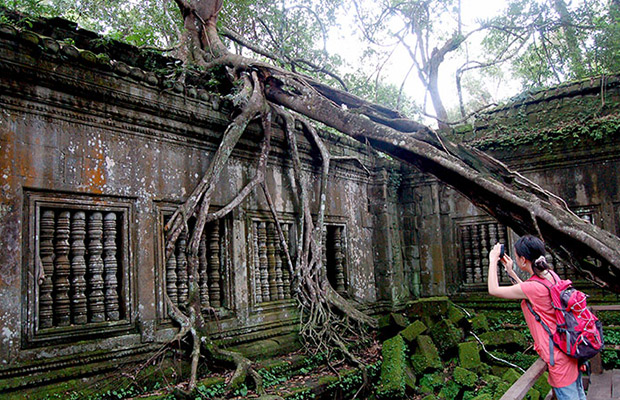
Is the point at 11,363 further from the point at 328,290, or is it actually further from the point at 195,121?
the point at 328,290

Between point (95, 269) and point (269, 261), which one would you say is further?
point (269, 261)

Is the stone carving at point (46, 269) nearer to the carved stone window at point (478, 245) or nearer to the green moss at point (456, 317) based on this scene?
the green moss at point (456, 317)

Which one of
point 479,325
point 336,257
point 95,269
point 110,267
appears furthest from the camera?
point 336,257

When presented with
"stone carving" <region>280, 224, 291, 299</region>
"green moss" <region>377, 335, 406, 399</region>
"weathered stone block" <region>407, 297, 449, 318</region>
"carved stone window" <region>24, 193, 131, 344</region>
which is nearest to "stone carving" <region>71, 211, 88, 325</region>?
"carved stone window" <region>24, 193, 131, 344</region>

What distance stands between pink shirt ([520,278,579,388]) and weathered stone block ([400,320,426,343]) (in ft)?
9.95

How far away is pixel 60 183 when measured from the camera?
379 centimetres

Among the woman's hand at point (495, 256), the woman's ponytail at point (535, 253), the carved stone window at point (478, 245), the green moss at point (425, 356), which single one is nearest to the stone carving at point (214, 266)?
the green moss at point (425, 356)

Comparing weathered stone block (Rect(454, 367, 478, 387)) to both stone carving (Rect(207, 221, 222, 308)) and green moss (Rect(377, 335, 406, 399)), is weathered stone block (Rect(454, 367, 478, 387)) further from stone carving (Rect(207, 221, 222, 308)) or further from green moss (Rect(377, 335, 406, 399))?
stone carving (Rect(207, 221, 222, 308))

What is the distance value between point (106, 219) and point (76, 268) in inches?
19.9

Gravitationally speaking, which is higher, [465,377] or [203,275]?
[203,275]

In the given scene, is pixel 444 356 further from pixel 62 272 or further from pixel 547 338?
pixel 62 272

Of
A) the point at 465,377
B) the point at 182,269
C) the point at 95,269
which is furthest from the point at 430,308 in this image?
the point at 95,269

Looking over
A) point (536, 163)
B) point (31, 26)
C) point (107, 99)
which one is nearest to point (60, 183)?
point (107, 99)

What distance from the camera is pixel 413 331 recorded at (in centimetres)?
543
